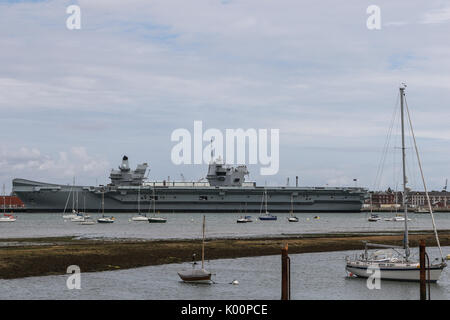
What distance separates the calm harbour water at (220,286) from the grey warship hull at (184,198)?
331ft

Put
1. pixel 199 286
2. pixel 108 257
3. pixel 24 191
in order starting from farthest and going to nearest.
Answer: pixel 24 191 → pixel 108 257 → pixel 199 286

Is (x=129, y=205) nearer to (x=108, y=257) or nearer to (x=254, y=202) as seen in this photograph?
(x=254, y=202)

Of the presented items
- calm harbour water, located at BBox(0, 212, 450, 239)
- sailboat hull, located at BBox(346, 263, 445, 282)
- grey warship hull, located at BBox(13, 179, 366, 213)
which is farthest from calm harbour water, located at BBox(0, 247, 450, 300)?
grey warship hull, located at BBox(13, 179, 366, 213)

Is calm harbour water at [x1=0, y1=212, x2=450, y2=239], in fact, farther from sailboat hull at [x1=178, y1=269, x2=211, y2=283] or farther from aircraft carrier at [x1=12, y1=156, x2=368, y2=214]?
sailboat hull at [x1=178, y1=269, x2=211, y2=283]

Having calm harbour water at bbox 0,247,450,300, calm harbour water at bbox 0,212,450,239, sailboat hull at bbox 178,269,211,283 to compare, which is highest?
sailboat hull at bbox 178,269,211,283

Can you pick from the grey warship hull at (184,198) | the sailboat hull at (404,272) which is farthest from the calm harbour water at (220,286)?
the grey warship hull at (184,198)

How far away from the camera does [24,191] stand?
474 feet

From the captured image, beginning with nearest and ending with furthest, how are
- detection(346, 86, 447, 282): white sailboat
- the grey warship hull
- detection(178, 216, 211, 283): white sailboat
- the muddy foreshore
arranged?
detection(178, 216, 211, 283): white sailboat
detection(346, 86, 447, 282): white sailboat
the muddy foreshore
the grey warship hull

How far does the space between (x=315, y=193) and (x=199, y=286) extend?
4746 inches

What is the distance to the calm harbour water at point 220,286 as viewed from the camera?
3338cm

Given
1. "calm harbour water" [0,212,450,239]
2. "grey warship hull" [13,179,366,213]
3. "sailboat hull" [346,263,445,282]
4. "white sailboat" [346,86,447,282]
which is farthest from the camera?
"grey warship hull" [13,179,366,213]

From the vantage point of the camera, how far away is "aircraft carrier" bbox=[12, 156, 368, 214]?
5699 inches

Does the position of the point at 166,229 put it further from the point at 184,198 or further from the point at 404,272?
the point at 184,198
